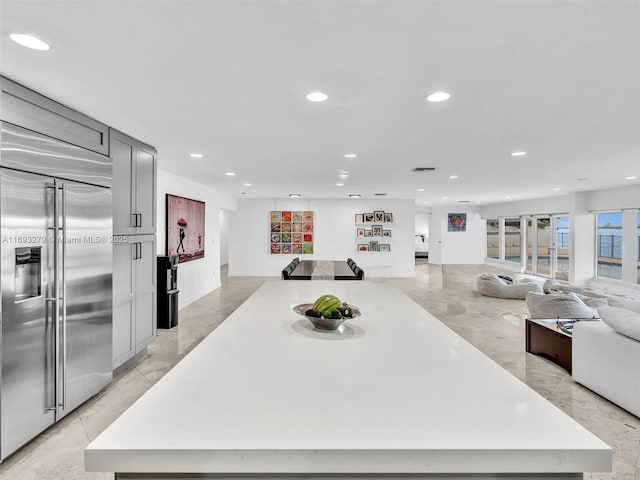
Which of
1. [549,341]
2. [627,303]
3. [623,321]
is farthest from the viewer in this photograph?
[627,303]

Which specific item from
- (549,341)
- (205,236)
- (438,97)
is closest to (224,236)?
(205,236)

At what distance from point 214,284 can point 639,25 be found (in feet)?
25.0

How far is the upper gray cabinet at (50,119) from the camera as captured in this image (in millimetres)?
2037

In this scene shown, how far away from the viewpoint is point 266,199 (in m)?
9.96

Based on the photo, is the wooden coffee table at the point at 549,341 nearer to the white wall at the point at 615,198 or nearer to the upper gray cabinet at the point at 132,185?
the upper gray cabinet at the point at 132,185

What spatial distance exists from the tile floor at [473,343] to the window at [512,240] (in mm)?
6658

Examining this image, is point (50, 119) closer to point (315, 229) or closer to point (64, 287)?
point (64, 287)

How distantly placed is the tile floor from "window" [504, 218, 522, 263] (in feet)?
21.8

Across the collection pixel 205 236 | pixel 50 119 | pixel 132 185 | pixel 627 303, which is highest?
pixel 50 119

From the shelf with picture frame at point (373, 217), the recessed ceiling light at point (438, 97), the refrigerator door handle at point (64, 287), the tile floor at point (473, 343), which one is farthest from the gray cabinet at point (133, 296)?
the shelf with picture frame at point (373, 217)

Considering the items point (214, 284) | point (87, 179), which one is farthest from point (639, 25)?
point (214, 284)

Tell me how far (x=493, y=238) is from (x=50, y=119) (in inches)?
553

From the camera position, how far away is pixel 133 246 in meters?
3.39

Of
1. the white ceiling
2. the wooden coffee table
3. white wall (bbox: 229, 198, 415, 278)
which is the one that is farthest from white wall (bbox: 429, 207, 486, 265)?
the white ceiling
